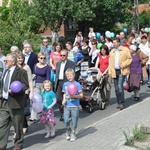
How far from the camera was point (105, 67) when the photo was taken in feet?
38.3

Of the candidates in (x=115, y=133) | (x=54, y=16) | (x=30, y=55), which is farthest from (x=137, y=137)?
(x=54, y=16)

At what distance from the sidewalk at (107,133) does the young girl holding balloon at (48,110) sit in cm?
45

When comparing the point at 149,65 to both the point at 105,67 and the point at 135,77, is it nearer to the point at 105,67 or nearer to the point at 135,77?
Result: the point at 135,77

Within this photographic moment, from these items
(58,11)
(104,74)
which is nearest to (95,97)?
(104,74)

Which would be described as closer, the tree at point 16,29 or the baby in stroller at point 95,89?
the baby in stroller at point 95,89

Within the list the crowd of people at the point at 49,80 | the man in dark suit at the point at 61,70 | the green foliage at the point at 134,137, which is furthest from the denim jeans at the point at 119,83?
the green foliage at the point at 134,137

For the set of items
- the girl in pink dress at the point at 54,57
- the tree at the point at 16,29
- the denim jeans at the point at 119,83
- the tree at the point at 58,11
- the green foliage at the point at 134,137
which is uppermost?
the tree at the point at 58,11

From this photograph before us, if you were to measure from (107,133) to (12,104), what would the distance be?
2.14m

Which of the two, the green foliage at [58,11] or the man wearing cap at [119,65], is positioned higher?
the green foliage at [58,11]

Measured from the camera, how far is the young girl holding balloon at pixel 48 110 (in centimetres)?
822

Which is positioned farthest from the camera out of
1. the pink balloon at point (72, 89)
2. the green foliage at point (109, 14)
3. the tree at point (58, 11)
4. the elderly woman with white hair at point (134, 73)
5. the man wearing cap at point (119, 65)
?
the green foliage at point (109, 14)

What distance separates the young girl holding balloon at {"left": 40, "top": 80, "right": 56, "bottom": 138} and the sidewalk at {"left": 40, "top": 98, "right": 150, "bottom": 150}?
446 mm

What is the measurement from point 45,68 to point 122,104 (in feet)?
9.28

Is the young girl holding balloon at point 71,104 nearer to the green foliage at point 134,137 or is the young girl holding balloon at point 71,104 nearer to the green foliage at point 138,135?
the green foliage at point 134,137
